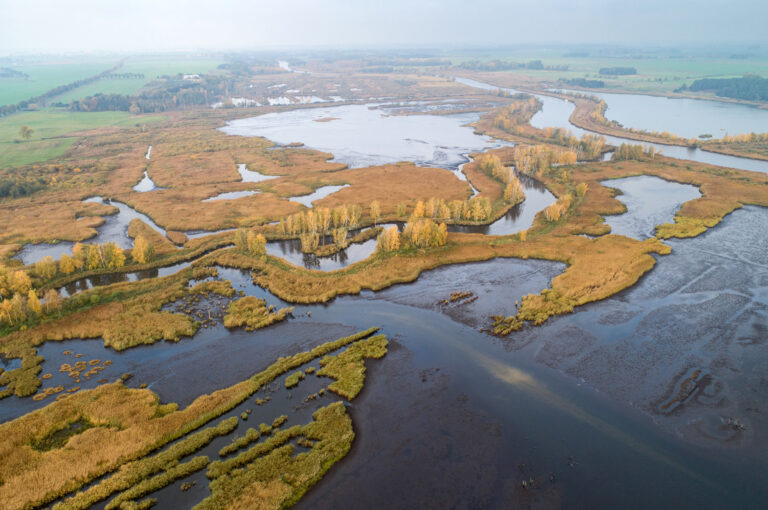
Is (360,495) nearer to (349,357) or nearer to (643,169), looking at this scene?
(349,357)

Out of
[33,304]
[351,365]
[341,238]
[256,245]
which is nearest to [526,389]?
[351,365]

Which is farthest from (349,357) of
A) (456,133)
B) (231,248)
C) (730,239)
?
(456,133)

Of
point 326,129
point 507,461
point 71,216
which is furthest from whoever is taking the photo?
point 326,129

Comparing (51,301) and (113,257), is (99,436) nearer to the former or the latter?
(51,301)

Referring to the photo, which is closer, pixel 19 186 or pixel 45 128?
pixel 19 186

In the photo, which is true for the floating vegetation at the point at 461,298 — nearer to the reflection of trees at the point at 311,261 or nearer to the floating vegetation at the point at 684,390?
the reflection of trees at the point at 311,261

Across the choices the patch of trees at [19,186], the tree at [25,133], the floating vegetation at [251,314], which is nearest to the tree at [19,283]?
the floating vegetation at [251,314]
